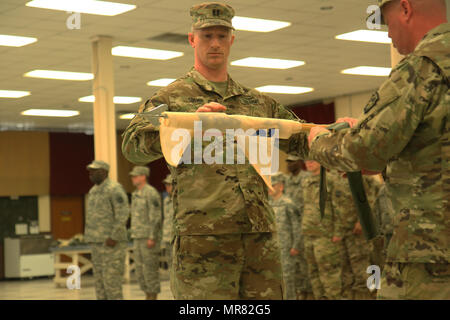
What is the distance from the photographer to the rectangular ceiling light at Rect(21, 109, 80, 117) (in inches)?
725

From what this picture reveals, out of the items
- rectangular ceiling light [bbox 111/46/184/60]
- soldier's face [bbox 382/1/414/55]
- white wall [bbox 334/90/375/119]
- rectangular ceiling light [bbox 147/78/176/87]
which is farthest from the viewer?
white wall [bbox 334/90/375/119]

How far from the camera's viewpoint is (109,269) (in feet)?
30.7

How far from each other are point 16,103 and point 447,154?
15754 mm

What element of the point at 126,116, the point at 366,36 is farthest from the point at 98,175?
the point at 126,116

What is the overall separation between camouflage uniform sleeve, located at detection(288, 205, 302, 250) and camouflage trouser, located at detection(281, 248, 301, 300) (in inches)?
8.3

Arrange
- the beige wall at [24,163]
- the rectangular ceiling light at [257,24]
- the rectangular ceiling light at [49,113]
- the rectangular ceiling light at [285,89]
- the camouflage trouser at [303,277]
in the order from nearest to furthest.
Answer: the camouflage trouser at [303,277]
the rectangular ceiling light at [257,24]
the rectangular ceiling light at [285,89]
the rectangular ceiling light at [49,113]
the beige wall at [24,163]

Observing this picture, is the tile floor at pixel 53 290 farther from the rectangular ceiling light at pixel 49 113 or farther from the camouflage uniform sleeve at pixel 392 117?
the camouflage uniform sleeve at pixel 392 117

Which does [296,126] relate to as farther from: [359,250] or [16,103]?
[16,103]

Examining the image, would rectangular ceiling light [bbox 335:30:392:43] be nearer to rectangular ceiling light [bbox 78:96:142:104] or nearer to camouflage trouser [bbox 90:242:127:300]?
camouflage trouser [bbox 90:242:127:300]

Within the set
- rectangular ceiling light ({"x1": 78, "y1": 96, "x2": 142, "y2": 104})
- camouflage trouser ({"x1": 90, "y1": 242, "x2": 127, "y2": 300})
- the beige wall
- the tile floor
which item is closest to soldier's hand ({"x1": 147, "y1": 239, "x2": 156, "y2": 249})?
the tile floor

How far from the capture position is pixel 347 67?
1462cm

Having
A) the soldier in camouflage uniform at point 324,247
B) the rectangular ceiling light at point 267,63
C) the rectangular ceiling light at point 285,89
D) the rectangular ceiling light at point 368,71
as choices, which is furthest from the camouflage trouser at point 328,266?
the rectangular ceiling light at point 285,89

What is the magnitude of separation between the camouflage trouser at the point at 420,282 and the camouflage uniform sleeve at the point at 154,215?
8.79m

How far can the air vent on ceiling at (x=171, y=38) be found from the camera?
11370 mm
